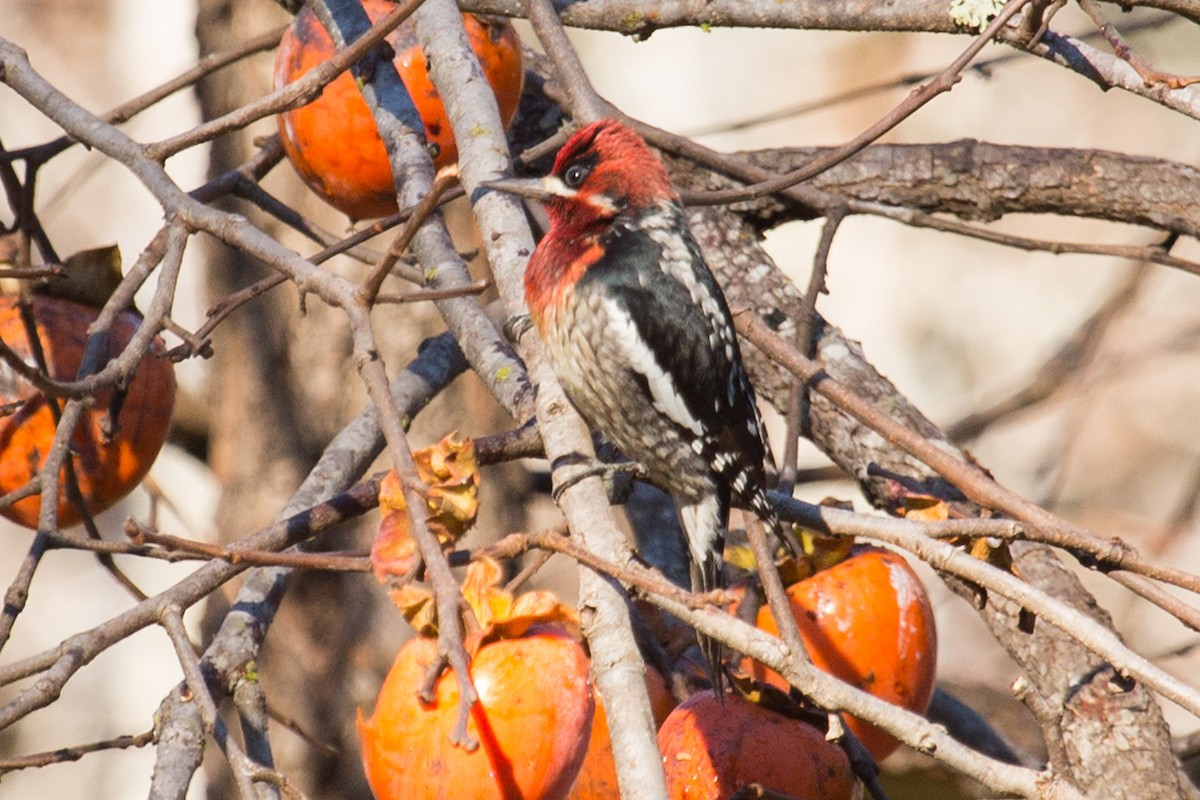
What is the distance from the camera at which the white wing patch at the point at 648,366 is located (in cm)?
300

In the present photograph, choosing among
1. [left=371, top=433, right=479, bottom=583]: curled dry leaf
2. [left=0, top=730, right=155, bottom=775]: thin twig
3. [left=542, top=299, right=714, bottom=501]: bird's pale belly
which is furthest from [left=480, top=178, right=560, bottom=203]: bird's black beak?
[left=0, top=730, right=155, bottom=775]: thin twig

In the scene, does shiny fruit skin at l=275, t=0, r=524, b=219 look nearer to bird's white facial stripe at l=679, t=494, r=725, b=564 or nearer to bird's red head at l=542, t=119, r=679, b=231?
bird's red head at l=542, t=119, r=679, b=231

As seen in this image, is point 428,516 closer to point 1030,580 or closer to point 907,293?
point 1030,580

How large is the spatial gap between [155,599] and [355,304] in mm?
618

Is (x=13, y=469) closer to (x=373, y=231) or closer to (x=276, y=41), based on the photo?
(x=373, y=231)

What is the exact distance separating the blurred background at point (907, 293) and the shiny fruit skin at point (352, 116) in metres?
2.14

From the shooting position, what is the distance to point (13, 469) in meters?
2.54

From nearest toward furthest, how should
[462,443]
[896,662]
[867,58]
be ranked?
[462,443] < [896,662] < [867,58]

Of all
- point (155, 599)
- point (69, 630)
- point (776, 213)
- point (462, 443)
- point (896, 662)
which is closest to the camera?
point (462, 443)

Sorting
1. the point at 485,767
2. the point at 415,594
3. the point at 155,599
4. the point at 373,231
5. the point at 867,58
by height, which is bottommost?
the point at 485,767

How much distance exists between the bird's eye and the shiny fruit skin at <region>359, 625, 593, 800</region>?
142 centimetres

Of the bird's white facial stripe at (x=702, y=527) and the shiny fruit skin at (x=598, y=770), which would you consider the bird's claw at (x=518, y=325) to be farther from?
the shiny fruit skin at (x=598, y=770)

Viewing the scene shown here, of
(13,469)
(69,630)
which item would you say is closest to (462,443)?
(13,469)

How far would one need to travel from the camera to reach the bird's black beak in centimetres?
249
